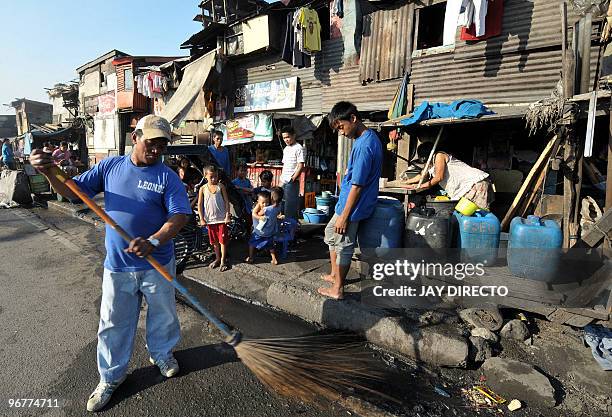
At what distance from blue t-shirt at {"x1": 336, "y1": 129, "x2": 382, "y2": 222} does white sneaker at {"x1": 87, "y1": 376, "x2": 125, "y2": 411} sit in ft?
9.01

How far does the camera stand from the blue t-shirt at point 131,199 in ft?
8.54

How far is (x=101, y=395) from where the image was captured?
2.64 m

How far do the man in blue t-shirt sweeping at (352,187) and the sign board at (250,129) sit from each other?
253 inches

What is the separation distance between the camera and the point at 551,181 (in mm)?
6277

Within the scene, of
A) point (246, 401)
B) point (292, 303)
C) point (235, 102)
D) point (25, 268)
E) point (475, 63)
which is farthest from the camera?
point (235, 102)

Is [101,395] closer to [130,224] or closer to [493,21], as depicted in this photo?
[130,224]

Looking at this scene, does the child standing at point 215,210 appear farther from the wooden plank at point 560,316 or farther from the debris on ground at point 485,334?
the wooden plank at point 560,316

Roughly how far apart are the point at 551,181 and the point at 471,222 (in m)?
2.85

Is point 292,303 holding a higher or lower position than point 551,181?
lower

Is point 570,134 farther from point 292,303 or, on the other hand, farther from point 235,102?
point 235,102

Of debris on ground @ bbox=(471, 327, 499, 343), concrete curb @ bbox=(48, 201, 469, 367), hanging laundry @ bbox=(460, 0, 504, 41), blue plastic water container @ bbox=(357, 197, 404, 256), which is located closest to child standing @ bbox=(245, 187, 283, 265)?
concrete curb @ bbox=(48, 201, 469, 367)

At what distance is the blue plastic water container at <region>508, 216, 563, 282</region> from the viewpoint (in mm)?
4180

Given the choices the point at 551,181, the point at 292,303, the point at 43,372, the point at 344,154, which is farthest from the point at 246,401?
the point at 344,154

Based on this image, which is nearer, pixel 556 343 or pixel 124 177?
pixel 124 177
